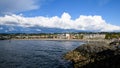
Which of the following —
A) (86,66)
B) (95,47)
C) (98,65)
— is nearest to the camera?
(98,65)

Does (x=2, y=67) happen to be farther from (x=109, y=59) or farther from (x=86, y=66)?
(x=109, y=59)

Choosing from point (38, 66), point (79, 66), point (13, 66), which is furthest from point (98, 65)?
point (13, 66)

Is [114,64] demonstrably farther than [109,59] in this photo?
No

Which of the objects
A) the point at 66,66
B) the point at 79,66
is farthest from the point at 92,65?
the point at 66,66

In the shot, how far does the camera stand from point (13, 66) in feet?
241

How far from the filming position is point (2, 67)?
2783 inches

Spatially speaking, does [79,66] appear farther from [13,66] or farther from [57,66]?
[13,66]

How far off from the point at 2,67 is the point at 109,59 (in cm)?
3226

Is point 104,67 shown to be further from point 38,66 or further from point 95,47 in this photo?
point 95,47

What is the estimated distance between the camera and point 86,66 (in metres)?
61.1

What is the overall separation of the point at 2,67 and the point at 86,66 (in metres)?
26.1

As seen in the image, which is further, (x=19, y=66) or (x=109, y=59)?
(x=19, y=66)

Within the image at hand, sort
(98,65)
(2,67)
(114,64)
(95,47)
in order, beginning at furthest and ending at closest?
(95,47) → (2,67) → (98,65) → (114,64)

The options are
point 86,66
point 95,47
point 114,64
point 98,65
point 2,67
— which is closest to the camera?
point 114,64
